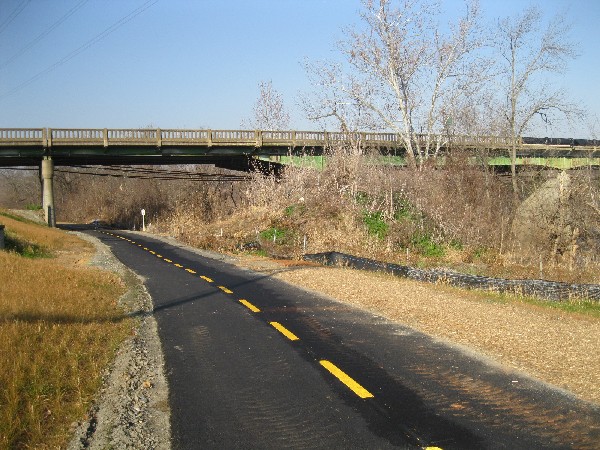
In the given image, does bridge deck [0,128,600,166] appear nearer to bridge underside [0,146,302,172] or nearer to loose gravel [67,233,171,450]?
bridge underside [0,146,302,172]

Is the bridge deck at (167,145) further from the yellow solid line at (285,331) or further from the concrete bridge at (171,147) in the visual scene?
the yellow solid line at (285,331)

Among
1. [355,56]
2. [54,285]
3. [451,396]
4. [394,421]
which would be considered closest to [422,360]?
[451,396]

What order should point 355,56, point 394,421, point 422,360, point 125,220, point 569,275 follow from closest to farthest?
point 394,421 → point 422,360 → point 569,275 → point 355,56 → point 125,220

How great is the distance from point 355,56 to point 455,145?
8.56 meters

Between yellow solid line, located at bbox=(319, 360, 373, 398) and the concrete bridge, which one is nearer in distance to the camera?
yellow solid line, located at bbox=(319, 360, 373, 398)

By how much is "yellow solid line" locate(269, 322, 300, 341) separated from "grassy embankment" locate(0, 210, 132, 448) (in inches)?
105

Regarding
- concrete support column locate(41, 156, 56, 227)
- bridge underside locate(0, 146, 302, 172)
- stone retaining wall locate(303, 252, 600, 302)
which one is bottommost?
stone retaining wall locate(303, 252, 600, 302)

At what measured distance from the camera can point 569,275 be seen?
22.4 meters

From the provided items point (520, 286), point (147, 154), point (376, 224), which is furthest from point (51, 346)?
point (147, 154)

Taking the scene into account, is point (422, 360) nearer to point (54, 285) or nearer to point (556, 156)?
point (54, 285)

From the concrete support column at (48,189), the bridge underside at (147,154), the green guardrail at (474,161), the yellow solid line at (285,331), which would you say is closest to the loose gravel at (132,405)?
the yellow solid line at (285,331)

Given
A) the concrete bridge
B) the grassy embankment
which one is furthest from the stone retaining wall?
the concrete bridge

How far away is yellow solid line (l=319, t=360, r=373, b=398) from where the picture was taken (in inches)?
268

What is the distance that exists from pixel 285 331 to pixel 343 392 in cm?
360
